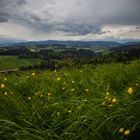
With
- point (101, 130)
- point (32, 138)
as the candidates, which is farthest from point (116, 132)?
point (32, 138)

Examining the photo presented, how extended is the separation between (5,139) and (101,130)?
95 centimetres

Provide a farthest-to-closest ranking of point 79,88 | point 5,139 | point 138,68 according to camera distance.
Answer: point 138,68, point 79,88, point 5,139

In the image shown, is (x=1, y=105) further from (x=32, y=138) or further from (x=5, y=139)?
(x=32, y=138)

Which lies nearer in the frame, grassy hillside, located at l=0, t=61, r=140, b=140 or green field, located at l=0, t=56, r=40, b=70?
grassy hillside, located at l=0, t=61, r=140, b=140

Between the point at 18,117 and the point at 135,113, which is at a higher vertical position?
the point at 135,113

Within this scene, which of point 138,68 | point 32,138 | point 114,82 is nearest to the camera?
point 32,138

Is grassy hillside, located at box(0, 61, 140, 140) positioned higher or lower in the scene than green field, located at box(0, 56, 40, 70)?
higher

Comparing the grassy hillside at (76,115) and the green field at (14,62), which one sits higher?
the grassy hillside at (76,115)

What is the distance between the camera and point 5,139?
2.77m

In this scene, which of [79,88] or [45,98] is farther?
[79,88]

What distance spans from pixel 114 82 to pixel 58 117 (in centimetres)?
289

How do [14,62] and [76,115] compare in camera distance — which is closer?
[76,115]

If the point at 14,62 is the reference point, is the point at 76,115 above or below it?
above

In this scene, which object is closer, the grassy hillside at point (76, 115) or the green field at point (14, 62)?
the grassy hillside at point (76, 115)
